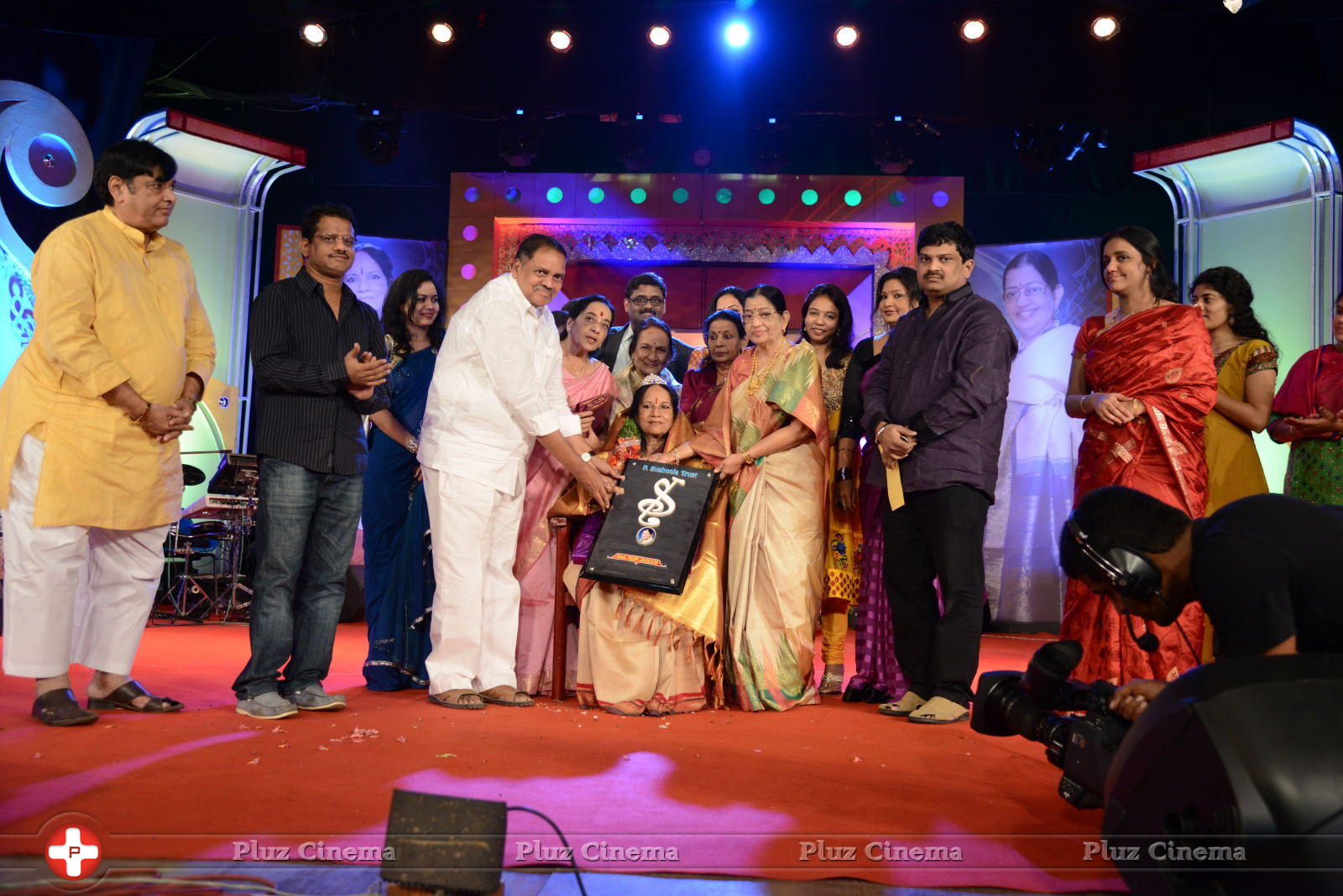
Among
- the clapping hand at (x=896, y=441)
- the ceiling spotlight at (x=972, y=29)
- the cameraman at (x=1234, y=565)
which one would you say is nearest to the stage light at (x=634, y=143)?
the ceiling spotlight at (x=972, y=29)

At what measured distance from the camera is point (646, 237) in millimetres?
8984

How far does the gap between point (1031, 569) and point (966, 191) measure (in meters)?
3.34

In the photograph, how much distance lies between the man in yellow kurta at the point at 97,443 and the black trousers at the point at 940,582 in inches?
105

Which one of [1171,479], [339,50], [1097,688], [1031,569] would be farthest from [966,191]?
[1097,688]

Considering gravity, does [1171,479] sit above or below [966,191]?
below

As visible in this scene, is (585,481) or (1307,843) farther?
(585,481)

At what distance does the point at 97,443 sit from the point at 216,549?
5.01 meters

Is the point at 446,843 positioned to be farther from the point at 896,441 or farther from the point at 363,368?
the point at 896,441

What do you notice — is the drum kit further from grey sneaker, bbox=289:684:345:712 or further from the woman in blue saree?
grey sneaker, bbox=289:684:345:712

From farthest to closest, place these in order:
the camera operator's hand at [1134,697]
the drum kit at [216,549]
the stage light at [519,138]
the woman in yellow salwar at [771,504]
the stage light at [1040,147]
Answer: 1. the stage light at [519,138]
2. the stage light at [1040,147]
3. the drum kit at [216,549]
4. the woman in yellow salwar at [771,504]
5. the camera operator's hand at [1134,697]

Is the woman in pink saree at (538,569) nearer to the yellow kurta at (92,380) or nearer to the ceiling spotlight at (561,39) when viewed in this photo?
the yellow kurta at (92,380)

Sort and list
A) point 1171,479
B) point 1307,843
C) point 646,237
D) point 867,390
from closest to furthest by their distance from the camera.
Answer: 1. point 1307,843
2. point 1171,479
3. point 867,390
4. point 646,237

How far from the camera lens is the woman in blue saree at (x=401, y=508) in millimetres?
4555

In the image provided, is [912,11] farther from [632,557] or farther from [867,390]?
[632,557]
